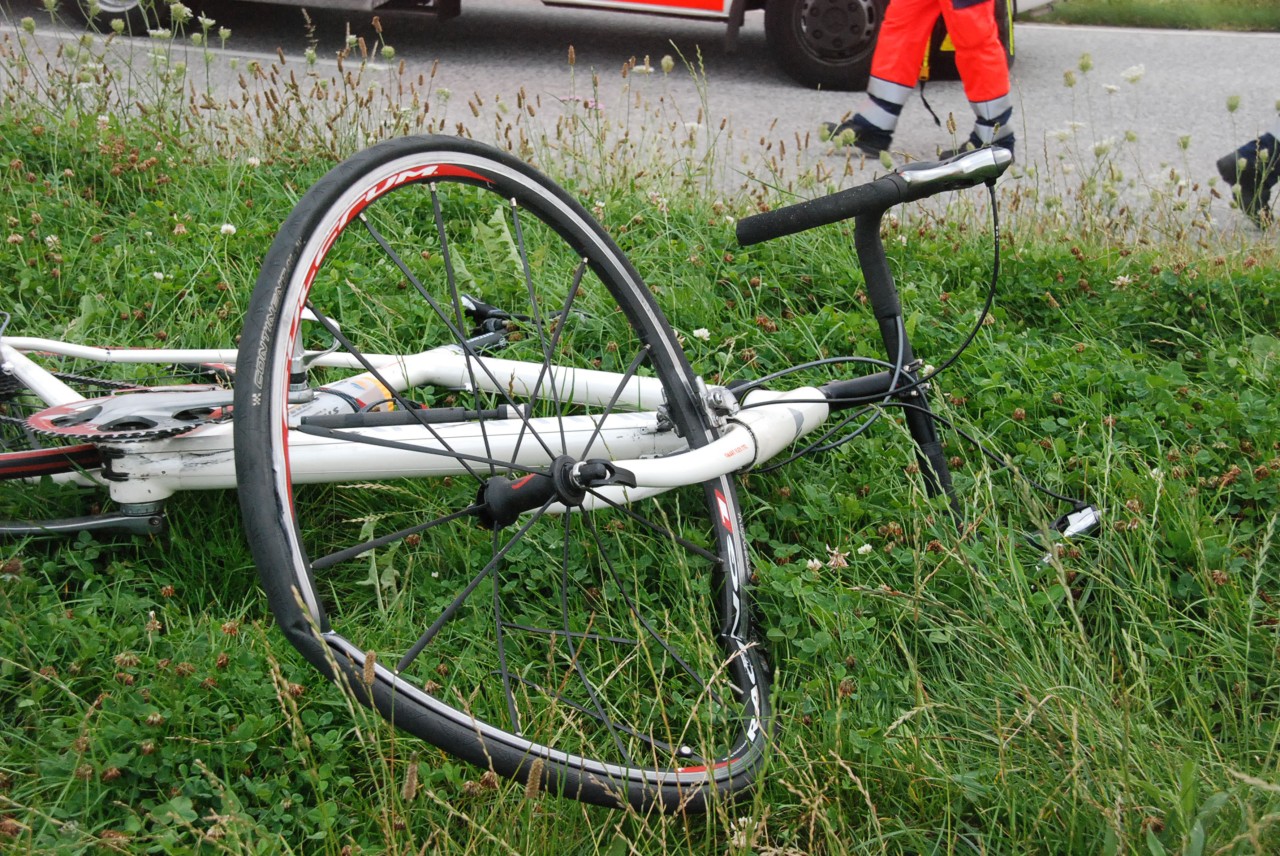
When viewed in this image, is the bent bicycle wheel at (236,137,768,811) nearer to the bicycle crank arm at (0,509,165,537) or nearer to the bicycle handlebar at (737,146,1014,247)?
the bicycle crank arm at (0,509,165,537)

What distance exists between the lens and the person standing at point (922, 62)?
509 cm

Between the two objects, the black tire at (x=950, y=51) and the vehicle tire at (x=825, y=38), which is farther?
the vehicle tire at (x=825, y=38)

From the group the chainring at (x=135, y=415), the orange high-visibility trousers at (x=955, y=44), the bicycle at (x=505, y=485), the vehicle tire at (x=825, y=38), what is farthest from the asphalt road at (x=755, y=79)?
the chainring at (x=135, y=415)

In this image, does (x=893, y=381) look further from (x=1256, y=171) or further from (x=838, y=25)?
(x=838, y=25)

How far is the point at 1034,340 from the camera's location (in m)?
3.30

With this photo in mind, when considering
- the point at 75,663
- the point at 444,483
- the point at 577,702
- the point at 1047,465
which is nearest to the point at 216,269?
the point at 444,483

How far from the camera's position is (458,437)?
223 centimetres

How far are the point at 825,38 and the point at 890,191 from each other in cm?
506

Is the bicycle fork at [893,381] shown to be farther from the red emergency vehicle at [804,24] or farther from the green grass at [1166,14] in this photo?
the green grass at [1166,14]

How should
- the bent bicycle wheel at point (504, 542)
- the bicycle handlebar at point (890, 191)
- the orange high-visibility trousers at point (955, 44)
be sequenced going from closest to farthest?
the bent bicycle wheel at point (504, 542)
the bicycle handlebar at point (890, 191)
the orange high-visibility trousers at point (955, 44)

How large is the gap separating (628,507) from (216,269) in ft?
5.46

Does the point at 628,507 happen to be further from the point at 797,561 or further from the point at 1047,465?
the point at 1047,465

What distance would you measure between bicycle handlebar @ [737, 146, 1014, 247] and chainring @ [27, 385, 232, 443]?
110 cm

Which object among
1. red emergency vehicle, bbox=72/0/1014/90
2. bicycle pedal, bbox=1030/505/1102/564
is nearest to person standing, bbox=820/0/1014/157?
red emergency vehicle, bbox=72/0/1014/90
